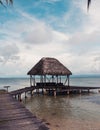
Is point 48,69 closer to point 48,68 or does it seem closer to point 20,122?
point 48,68

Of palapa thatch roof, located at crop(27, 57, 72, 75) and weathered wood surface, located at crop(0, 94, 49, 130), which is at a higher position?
palapa thatch roof, located at crop(27, 57, 72, 75)

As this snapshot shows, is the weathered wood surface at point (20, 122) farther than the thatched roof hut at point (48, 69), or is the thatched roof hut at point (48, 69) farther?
the thatched roof hut at point (48, 69)

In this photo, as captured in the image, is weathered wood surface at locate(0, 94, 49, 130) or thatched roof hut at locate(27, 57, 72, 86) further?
thatched roof hut at locate(27, 57, 72, 86)

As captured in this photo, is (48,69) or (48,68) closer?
(48,69)

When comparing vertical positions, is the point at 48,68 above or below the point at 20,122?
above

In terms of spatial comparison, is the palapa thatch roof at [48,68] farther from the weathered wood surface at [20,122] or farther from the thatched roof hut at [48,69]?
the weathered wood surface at [20,122]

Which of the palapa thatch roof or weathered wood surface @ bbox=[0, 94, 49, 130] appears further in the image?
the palapa thatch roof

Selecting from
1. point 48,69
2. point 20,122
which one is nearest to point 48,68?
point 48,69

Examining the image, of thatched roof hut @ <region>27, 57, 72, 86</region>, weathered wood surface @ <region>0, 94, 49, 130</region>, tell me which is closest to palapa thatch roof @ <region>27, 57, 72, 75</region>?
thatched roof hut @ <region>27, 57, 72, 86</region>

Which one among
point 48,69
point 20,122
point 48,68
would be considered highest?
point 48,68

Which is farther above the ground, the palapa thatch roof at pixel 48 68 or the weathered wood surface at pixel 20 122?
the palapa thatch roof at pixel 48 68

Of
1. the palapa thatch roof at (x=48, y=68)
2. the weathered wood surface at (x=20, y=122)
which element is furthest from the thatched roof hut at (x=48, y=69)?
the weathered wood surface at (x=20, y=122)

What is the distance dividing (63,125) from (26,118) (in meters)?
5.04

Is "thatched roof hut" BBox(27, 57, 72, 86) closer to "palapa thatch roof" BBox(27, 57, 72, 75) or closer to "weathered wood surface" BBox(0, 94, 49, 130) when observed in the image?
"palapa thatch roof" BBox(27, 57, 72, 75)
